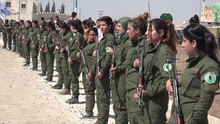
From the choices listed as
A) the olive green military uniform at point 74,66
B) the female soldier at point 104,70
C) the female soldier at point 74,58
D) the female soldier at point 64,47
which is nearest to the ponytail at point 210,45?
the female soldier at point 104,70

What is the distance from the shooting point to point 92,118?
7406mm

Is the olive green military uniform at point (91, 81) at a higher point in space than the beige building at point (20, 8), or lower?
lower

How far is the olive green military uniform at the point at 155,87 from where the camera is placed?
3.99 meters

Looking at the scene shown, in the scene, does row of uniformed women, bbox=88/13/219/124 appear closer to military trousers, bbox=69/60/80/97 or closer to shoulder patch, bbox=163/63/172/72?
shoulder patch, bbox=163/63/172/72

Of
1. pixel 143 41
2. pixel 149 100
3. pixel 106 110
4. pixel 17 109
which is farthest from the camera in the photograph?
pixel 17 109

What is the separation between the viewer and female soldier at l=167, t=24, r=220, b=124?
3.23m

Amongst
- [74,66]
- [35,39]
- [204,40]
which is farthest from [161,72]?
[35,39]

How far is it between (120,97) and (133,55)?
1.20 m

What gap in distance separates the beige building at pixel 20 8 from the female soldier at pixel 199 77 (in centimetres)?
6730

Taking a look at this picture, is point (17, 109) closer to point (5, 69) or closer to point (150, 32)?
point (150, 32)

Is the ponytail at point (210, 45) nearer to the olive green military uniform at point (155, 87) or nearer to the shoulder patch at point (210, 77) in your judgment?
the shoulder patch at point (210, 77)

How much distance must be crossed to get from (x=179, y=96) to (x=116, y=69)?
2.20 meters

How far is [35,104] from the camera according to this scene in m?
8.90

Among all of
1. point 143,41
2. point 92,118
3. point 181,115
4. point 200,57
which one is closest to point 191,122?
point 181,115
